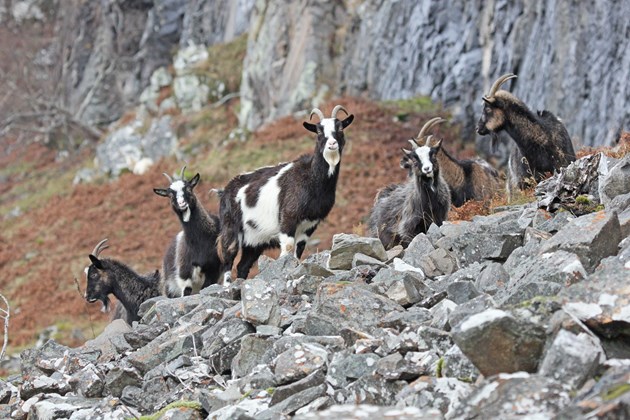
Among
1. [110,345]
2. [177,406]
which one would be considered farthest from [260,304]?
[110,345]

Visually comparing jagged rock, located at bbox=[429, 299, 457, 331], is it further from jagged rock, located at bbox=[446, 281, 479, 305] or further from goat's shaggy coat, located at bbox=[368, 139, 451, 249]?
goat's shaggy coat, located at bbox=[368, 139, 451, 249]

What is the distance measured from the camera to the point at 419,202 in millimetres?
9250

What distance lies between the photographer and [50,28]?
45.2 metres

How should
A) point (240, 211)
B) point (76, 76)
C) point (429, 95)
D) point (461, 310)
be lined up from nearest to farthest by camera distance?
point (461, 310) < point (240, 211) < point (429, 95) < point (76, 76)

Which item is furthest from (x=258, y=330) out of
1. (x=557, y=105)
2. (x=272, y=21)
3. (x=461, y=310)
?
(x=272, y=21)

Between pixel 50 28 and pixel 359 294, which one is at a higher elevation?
pixel 50 28

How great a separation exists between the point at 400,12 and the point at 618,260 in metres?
20.2

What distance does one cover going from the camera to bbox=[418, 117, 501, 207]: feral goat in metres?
10.5

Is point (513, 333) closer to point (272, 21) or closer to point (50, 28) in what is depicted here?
point (272, 21)

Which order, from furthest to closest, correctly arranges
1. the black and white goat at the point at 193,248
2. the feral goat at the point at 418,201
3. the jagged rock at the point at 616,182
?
the black and white goat at the point at 193,248, the feral goat at the point at 418,201, the jagged rock at the point at 616,182

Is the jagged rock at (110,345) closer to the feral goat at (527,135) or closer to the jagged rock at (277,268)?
the jagged rock at (277,268)

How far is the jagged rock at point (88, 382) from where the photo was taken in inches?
254

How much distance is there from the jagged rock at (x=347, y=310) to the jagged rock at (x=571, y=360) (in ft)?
5.75

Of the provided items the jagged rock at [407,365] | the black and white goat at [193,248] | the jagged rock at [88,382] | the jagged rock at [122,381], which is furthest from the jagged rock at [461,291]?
the black and white goat at [193,248]
